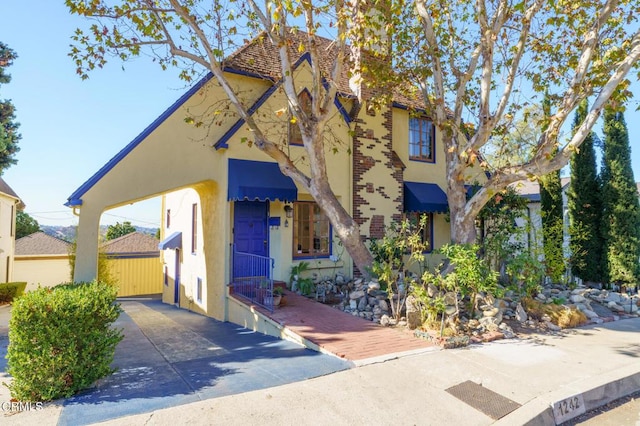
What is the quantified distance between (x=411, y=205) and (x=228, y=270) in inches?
276

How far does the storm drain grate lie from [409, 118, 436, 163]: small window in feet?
33.5

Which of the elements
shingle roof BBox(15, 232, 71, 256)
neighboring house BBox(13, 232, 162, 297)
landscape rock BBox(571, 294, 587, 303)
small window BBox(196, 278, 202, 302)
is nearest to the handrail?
small window BBox(196, 278, 202, 302)

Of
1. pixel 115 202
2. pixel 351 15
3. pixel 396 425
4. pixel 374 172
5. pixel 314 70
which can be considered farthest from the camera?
pixel 374 172

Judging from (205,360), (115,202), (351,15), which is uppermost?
(351,15)

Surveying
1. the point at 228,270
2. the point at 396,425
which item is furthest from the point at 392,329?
the point at 228,270

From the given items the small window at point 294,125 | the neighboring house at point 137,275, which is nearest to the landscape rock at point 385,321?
the small window at point 294,125

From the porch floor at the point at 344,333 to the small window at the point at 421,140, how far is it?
7.84m

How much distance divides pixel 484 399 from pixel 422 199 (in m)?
9.13

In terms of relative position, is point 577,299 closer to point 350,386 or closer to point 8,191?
point 350,386

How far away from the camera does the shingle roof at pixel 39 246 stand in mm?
30062

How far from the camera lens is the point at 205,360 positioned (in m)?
6.67

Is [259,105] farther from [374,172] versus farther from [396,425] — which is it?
[396,425]

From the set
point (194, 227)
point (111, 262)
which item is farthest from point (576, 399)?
point (111, 262)

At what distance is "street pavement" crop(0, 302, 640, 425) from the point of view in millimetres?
4512
